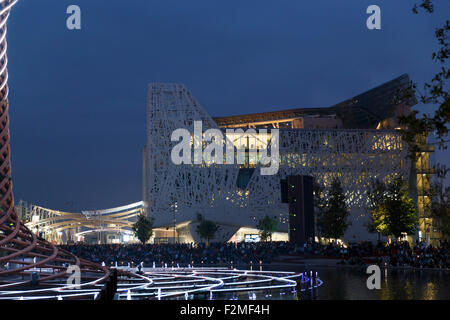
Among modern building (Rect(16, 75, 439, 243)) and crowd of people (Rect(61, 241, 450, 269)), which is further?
modern building (Rect(16, 75, 439, 243))

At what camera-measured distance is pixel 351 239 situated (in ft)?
245

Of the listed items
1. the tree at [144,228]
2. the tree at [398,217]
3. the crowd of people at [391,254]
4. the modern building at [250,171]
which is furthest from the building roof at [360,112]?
the crowd of people at [391,254]

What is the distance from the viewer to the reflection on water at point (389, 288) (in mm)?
21734

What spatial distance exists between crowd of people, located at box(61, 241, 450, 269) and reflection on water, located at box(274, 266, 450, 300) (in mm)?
9808

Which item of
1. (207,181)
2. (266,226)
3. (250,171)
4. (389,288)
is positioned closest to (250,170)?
(250,171)

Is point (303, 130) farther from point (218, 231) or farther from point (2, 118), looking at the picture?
point (2, 118)

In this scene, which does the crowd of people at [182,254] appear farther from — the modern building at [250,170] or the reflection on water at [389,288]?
the modern building at [250,170]

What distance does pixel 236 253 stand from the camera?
154ft

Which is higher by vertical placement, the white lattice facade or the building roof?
the building roof

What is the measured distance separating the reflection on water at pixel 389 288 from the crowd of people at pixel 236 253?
981 centimetres

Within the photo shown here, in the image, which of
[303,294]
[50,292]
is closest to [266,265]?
[303,294]

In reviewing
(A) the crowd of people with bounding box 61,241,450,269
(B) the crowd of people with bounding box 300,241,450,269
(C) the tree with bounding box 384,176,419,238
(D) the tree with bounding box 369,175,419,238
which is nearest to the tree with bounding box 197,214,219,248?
(A) the crowd of people with bounding box 61,241,450,269

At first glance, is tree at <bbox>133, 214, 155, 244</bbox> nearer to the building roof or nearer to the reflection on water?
the building roof

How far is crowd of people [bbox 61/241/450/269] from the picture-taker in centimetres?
4288
